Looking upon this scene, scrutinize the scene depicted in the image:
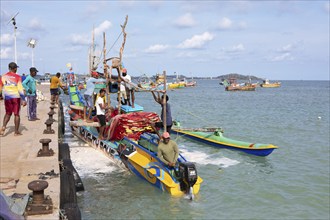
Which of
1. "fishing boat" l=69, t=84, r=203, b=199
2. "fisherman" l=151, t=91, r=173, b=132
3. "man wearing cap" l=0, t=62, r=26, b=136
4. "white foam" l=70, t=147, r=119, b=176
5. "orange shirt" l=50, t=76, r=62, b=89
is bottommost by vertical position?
"white foam" l=70, t=147, r=119, b=176

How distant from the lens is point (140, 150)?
11984 millimetres

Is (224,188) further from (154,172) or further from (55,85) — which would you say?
(55,85)

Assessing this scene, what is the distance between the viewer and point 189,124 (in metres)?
28.1

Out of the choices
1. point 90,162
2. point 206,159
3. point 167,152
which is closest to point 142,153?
point 167,152

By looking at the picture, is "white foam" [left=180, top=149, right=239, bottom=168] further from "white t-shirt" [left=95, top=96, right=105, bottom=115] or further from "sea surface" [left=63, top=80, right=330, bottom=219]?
"white t-shirt" [left=95, top=96, right=105, bottom=115]

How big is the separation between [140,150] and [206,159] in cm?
466

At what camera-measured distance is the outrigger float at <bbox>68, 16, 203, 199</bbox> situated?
33.1 ft

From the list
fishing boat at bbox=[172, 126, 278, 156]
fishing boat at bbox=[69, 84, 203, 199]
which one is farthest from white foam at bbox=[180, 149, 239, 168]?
fishing boat at bbox=[69, 84, 203, 199]

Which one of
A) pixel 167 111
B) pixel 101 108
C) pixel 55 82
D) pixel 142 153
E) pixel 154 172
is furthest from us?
pixel 55 82

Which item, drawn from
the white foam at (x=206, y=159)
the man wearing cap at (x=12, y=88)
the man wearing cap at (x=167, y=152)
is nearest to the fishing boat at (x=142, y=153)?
the man wearing cap at (x=167, y=152)

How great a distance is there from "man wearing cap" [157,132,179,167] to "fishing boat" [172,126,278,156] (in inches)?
244

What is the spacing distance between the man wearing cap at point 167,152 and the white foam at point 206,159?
484 centimetres

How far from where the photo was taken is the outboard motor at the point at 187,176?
9625 mm

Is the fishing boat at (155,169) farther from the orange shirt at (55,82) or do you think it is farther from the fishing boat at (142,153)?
the orange shirt at (55,82)
